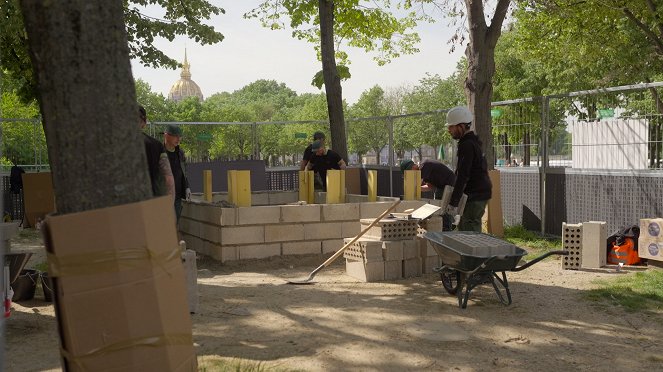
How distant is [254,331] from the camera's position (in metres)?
6.15

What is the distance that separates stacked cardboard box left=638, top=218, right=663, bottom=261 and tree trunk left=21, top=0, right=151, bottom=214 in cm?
749

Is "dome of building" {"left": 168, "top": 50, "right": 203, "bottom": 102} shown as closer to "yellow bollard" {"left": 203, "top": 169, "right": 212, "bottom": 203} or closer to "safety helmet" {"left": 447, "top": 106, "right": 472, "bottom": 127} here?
"yellow bollard" {"left": 203, "top": 169, "right": 212, "bottom": 203}

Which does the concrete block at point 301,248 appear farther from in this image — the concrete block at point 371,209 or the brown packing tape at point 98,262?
the brown packing tape at point 98,262

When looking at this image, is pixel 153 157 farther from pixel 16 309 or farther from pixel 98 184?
pixel 98 184

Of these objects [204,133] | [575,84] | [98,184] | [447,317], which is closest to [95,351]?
[98,184]

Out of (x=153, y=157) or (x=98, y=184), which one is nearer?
(x=98, y=184)

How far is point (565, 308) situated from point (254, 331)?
3.11 metres

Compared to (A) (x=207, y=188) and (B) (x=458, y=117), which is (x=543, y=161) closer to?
(B) (x=458, y=117)

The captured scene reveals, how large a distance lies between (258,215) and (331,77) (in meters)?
5.44

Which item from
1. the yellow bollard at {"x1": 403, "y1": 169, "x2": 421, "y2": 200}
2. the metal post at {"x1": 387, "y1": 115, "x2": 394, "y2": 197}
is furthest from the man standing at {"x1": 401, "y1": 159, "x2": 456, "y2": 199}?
the metal post at {"x1": 387, "y1": 115, "x2": 394, "y2": 197}

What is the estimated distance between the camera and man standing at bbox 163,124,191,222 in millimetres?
9133

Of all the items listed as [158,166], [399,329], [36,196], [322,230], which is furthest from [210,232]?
[36,196]

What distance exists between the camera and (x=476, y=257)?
648 centimetres

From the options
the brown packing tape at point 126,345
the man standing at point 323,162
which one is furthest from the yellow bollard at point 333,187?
the brown packing tape at point 126,345
